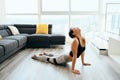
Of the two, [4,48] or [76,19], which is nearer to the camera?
[4,48]

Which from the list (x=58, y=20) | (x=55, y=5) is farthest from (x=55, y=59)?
(x=55, y=5)

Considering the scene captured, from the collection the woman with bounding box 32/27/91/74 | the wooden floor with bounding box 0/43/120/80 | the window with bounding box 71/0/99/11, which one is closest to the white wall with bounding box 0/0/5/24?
the window with bounding box 71/0/99/11

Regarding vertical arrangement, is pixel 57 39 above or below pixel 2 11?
below

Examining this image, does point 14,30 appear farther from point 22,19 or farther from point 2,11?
point 2,11

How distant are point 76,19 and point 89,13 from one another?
59cm

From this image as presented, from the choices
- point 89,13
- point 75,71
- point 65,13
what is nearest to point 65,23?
point 65,13

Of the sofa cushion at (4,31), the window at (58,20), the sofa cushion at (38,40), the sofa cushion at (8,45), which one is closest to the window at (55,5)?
the window at (58,20)

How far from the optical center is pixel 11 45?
4.04 metres

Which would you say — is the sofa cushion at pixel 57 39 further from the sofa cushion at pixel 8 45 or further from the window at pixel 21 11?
the window at pixel 21 11

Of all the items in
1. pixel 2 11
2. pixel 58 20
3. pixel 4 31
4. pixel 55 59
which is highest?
pixel 2 11

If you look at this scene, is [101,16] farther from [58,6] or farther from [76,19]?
[58,6]

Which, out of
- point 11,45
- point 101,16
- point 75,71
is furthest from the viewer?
point 101,16

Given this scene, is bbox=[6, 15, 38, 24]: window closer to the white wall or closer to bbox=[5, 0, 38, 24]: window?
bbox=[5, 0, 38, 24]: window

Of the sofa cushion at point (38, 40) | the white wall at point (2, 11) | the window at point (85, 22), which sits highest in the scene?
the white wall at point (2, 11)
